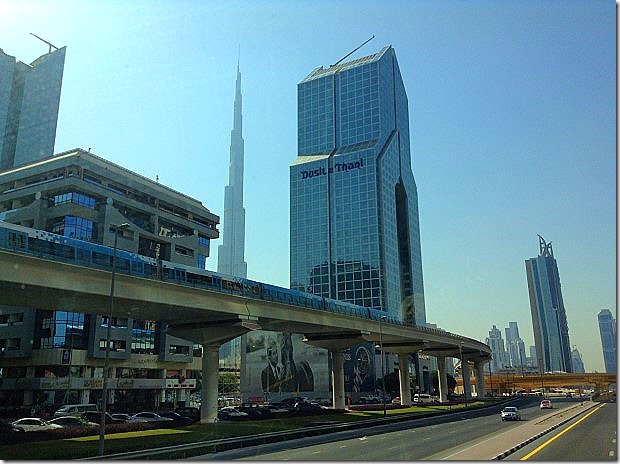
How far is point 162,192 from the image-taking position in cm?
10500

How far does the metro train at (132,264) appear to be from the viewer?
114 ft

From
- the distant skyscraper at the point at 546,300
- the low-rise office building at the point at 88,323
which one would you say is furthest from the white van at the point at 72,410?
the distant skyscraper at the point at 546,300

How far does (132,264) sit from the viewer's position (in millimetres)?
41688

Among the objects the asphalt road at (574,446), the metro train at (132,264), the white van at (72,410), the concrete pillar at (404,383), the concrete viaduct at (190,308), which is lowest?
the asphalt road at (574,446)

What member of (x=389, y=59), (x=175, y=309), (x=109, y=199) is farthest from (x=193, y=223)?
(x=389, y=59)

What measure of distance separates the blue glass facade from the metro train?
352 ft

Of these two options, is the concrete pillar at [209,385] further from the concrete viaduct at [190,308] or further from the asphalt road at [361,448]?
the asphalt road at [361,448]

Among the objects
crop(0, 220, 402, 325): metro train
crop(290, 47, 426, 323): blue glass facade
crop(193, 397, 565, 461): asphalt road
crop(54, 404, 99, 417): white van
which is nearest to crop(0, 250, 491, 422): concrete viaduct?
crop(0, 220, 402, 325): metro train

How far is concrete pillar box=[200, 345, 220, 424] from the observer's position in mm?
50875

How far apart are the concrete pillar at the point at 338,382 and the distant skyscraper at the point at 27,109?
64156 mm

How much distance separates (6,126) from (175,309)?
71704 mm

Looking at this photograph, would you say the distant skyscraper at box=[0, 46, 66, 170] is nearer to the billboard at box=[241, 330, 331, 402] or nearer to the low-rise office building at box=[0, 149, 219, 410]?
the low-rise office building at box=[0, 149, 219, 410]

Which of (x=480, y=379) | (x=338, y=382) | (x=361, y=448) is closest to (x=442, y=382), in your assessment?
(x=480, y=379)

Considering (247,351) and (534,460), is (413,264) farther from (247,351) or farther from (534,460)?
(534,460)
